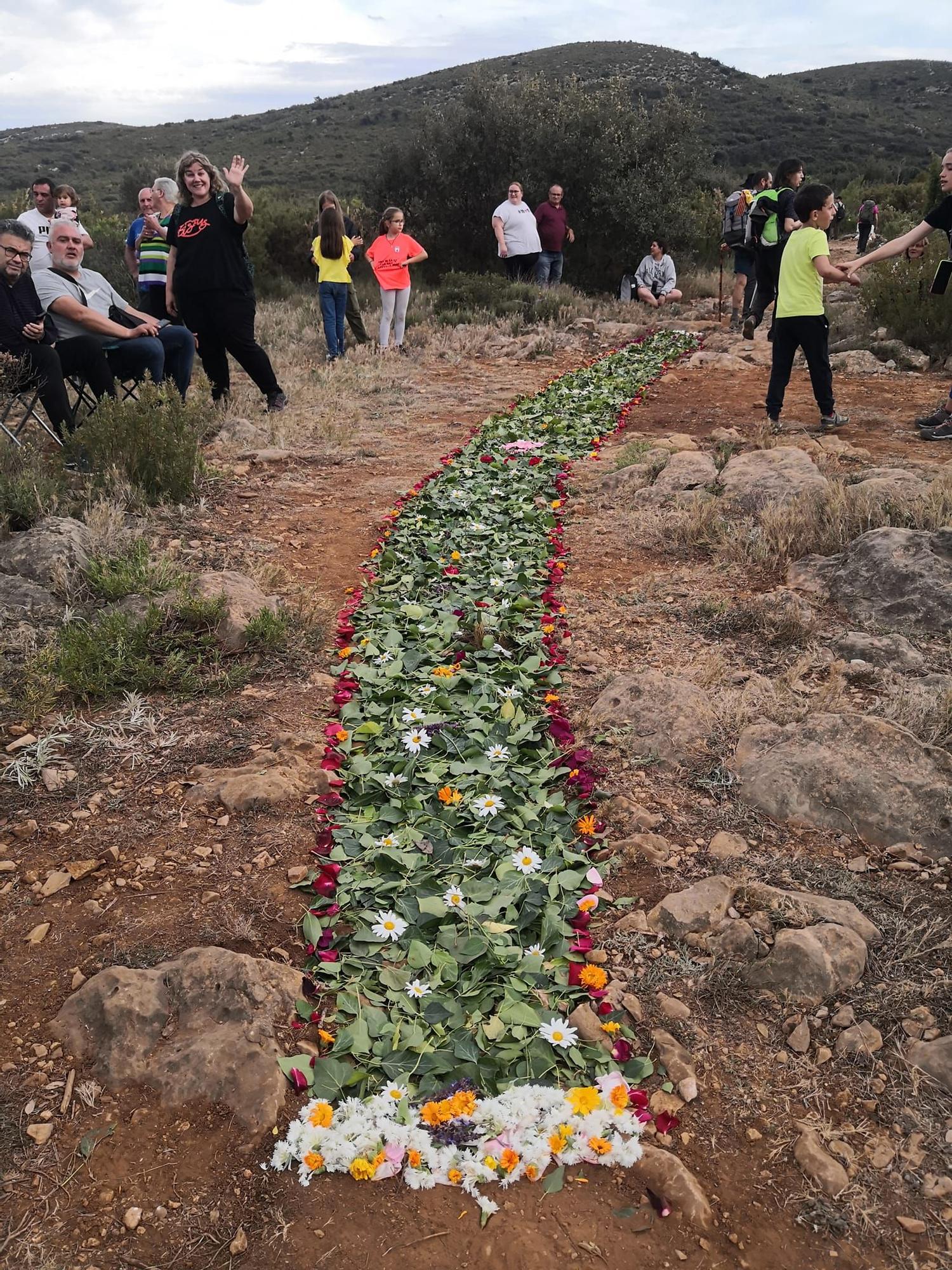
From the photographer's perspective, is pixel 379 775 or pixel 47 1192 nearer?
pixel 47 1192

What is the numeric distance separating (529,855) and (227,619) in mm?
1959

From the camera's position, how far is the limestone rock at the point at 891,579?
13.9ft

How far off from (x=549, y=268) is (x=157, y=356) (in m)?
8.91

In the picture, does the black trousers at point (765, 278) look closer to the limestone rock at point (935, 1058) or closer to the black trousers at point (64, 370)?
the black trousers at point (64, 370)

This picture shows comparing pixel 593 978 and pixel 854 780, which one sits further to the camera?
pixel 854 780

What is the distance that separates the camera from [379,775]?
3314 millimetres

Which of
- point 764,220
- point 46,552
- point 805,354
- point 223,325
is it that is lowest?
point 46,552

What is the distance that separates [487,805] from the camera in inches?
124

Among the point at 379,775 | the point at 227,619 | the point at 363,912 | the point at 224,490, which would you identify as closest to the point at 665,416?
the point at 224,490

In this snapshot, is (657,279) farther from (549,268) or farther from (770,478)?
(770,478)

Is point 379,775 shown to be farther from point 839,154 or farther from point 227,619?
Result: point 839,154

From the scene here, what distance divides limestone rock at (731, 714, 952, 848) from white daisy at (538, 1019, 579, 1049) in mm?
1202

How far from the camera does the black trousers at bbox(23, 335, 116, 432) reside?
6105 mm

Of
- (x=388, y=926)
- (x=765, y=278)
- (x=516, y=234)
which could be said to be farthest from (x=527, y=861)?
(x=516, y=234)
